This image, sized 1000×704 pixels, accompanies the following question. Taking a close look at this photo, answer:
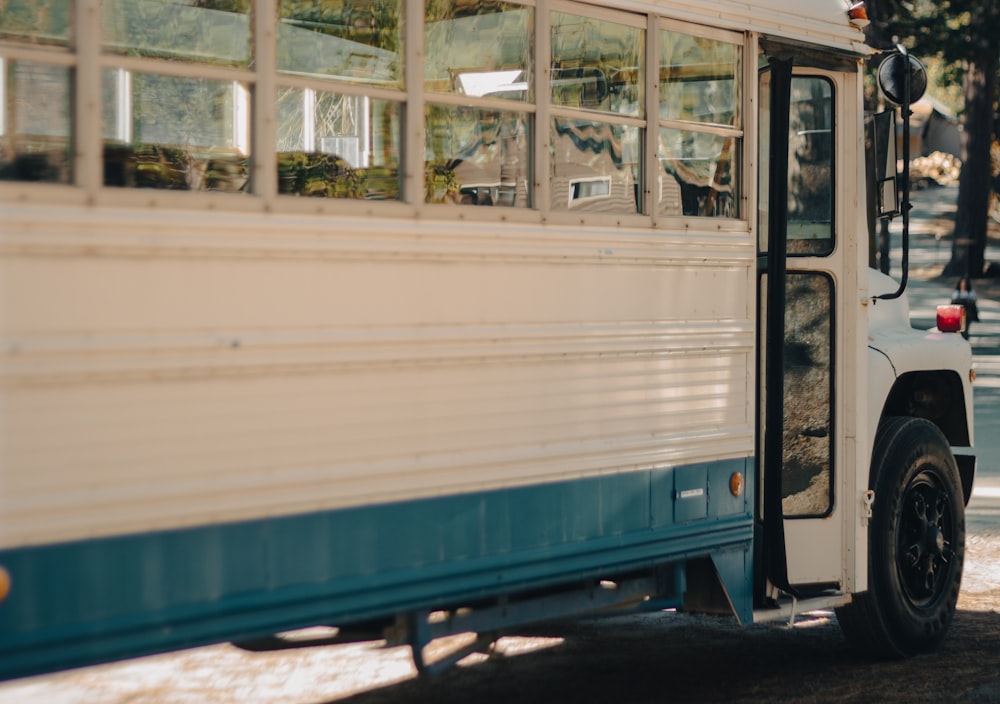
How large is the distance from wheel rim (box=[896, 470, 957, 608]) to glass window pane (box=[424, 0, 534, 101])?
2.81 metres

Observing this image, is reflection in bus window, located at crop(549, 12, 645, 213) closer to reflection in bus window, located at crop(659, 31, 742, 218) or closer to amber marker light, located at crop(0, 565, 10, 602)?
reflection in bus window, located at crop(659, 31, 742, 218)

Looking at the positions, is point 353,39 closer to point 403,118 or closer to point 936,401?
point 403,118

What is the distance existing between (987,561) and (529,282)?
15.1ft

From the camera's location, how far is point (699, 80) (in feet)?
17.1

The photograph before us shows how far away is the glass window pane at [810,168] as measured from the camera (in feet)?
19.5

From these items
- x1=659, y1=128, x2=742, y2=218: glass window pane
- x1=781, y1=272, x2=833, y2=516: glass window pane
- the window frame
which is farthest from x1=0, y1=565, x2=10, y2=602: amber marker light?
x1=781, y1=272, x2=833, y2=516: glass window pane

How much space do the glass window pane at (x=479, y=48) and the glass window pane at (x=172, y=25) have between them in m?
0.54

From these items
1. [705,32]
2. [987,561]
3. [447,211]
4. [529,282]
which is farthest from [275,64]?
[987,561]

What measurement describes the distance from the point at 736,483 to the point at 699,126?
49.1 inches

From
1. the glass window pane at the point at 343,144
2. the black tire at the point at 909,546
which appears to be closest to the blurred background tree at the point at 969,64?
the black tire at the point at 909,546

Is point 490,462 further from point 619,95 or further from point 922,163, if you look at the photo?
point 922,163

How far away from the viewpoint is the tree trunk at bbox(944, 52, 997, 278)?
33.1m

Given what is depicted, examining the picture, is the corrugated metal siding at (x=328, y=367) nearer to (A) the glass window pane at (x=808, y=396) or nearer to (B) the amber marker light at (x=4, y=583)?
(B) the amber marker light at (x=4, y=583)

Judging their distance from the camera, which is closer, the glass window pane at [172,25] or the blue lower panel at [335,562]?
the blue lower panel at [335,562]
